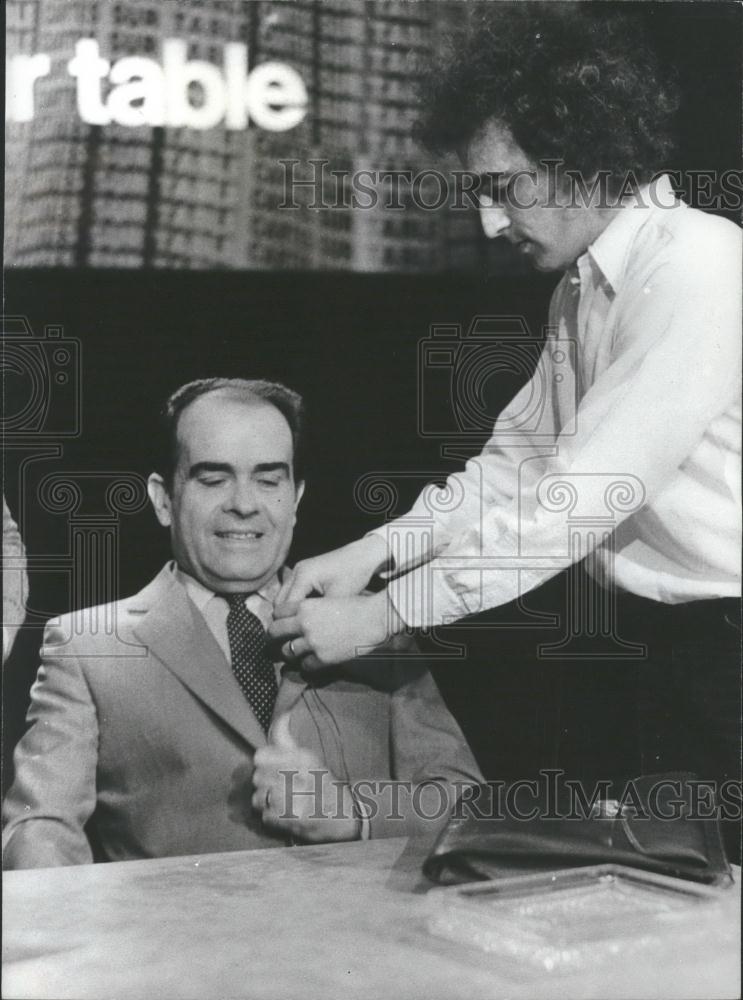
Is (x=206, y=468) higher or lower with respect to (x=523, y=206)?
lower

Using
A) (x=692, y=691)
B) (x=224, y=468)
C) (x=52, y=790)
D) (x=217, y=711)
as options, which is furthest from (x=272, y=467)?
(x=692, y=691)

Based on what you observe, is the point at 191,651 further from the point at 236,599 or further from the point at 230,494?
the point at 230,494

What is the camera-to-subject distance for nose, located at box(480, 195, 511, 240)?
2559 mm

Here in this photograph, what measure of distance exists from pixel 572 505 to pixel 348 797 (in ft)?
2.47

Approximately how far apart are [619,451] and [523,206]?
1.81 ft

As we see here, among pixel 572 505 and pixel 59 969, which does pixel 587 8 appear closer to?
pixel 572 505

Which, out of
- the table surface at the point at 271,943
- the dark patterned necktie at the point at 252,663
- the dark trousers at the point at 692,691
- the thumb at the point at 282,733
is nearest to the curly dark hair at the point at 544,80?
the dark trousers at the point at 692,691

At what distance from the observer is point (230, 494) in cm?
250

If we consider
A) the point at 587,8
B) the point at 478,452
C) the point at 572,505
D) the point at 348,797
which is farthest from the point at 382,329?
the point at 348,797

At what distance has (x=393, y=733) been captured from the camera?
8.28 ft

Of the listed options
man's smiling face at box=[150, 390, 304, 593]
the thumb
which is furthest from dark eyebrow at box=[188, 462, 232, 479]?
the thumb

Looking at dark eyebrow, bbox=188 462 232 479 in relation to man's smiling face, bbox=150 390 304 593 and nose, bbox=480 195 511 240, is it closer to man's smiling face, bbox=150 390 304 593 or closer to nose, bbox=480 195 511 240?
man's smiling face, bbox=150 390 304 593

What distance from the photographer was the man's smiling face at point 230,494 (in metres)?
2.48

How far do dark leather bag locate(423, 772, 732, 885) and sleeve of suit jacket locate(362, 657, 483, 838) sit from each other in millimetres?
52
